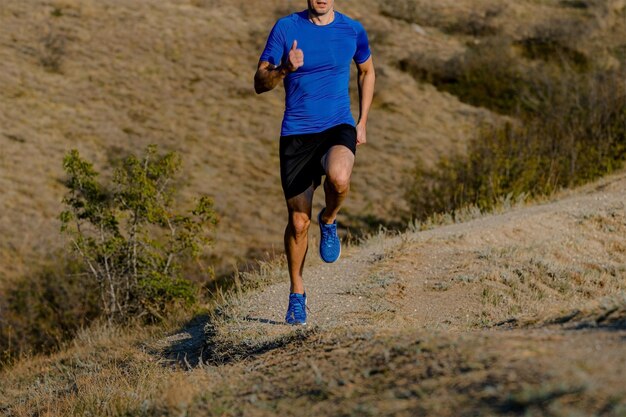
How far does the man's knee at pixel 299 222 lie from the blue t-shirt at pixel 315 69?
60 centimetres

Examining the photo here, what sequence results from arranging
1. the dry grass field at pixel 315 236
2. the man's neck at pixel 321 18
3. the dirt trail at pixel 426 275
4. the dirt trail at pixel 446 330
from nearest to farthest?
the dirt trail at pixel 446 330 → the dry grass field at pixel 315 236 → the man's neck at pixel 321 18 → the dirt trail at pixel 426 275

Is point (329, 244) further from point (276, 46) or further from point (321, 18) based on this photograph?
point (321, 18)

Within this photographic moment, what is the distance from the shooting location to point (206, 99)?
1093 inches

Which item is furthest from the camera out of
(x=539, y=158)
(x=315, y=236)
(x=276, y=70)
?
(x=539, y=158)

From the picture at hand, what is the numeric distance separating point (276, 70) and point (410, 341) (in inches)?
90.6

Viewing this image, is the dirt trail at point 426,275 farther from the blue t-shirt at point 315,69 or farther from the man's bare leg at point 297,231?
the blue t-shirt at point 315,69

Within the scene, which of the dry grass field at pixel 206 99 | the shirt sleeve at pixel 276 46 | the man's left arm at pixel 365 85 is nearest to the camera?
the shirt sleeve at pixel 276 46

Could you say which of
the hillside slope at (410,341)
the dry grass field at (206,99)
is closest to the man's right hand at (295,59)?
the hillside slope at (410,341)

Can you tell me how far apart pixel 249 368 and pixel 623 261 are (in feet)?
19.2

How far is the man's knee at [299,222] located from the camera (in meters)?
6.98

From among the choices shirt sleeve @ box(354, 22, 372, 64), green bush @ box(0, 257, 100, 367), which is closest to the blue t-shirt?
shirt sleeve @ box(354, 22, 372, 64)

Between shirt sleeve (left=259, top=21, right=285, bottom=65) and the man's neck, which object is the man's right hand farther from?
the man's neck

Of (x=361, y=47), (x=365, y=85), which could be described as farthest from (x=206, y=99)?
(x=361, y=47)

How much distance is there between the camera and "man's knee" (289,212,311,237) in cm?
698
